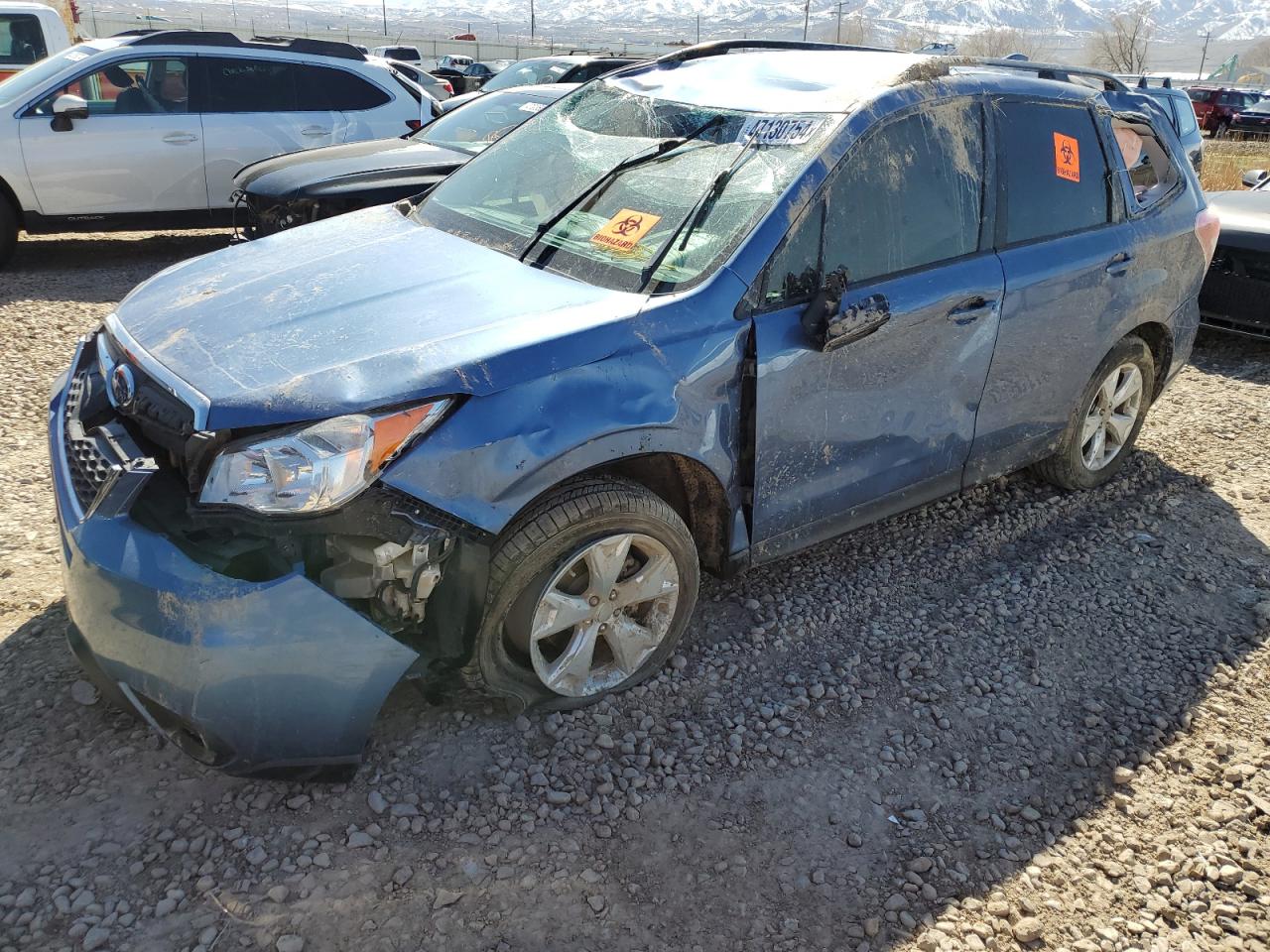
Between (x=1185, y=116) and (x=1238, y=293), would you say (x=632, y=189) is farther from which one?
(x=1185, y=116)

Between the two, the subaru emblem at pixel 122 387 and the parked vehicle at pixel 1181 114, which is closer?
the subaru emblem at pixel 122 387

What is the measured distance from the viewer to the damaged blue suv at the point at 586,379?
256cm

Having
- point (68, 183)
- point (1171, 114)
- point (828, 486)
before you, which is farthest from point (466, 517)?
point (1171, 114)

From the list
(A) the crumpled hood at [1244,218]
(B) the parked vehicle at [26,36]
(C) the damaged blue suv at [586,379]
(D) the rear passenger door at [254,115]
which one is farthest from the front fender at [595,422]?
(B) the parked vehicle at [26,36]

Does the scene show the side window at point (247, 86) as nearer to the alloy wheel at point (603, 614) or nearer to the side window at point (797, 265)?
the side window at point (797, 265)

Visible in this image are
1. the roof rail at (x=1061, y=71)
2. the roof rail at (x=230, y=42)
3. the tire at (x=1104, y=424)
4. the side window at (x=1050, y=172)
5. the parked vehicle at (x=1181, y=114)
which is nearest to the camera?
the side window at (x=1050, y=172)

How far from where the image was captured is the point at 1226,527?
470 cm

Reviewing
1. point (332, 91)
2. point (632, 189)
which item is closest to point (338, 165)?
point (332, 91)

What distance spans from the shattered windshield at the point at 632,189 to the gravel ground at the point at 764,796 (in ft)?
4.33

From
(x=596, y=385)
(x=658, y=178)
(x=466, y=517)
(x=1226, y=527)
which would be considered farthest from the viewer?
(x=1226, y=527)

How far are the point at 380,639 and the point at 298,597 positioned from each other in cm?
23

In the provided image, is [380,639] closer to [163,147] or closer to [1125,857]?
[1125,857]

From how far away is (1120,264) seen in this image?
426 cm

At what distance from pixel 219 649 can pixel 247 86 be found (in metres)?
7.58
